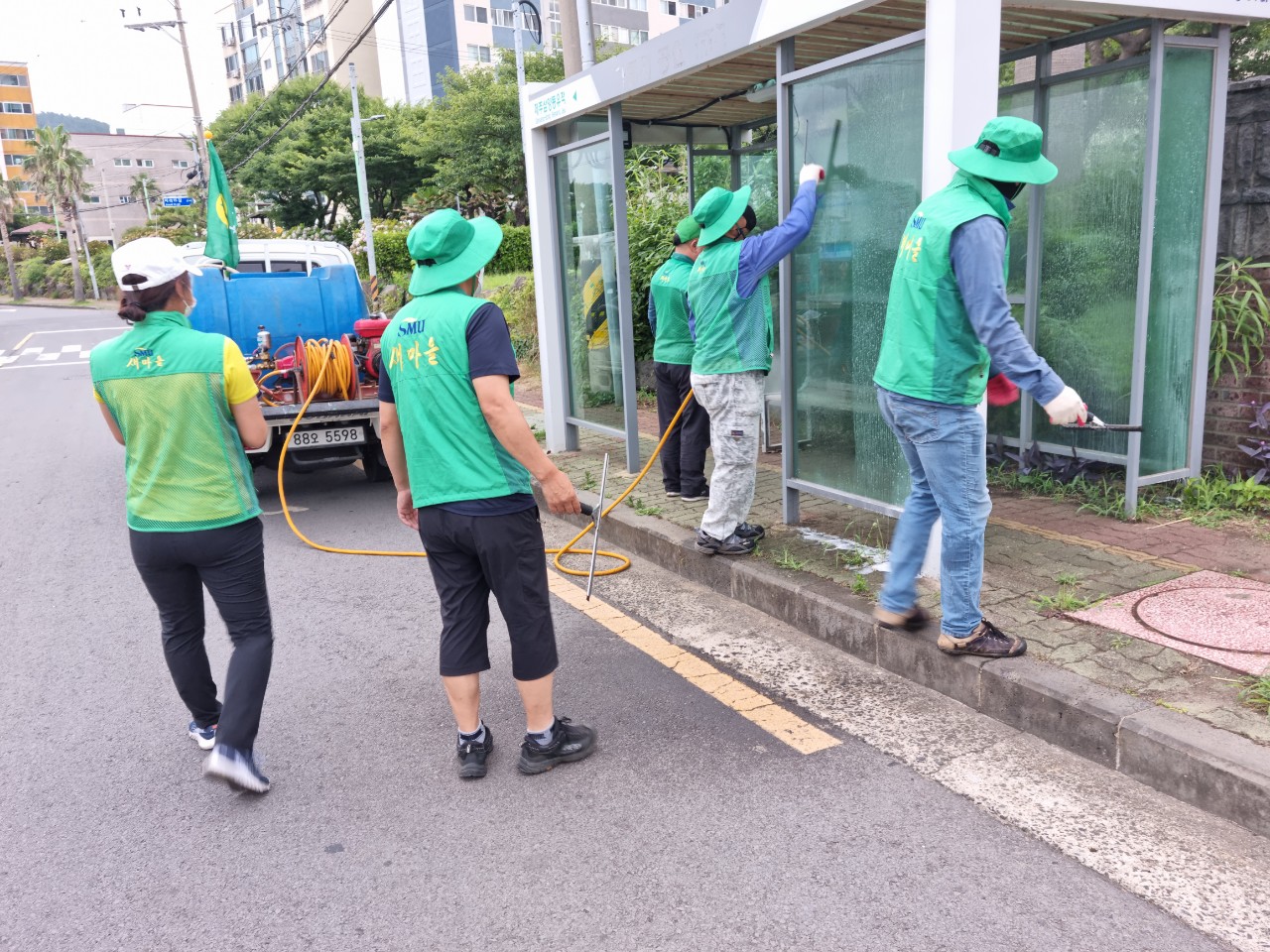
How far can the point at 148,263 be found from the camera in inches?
128

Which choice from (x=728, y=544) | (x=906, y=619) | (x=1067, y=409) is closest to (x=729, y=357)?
(x=728, y=544)

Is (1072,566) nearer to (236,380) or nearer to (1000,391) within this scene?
(1000,391)

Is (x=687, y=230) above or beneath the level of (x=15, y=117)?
beneath

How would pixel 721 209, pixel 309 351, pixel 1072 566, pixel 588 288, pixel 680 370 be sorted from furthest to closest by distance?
pixel 588 288, pixel 309 351, pixel 680 370, pixel 721 209, pixel 1072 566

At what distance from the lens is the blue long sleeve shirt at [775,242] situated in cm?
478

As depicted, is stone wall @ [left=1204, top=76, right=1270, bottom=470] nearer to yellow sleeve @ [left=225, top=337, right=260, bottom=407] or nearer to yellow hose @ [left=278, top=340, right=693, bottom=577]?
yellow hose @ [left=278, top=340, right=693, bottom=577]

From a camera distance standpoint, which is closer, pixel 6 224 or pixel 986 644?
pixel 986 644

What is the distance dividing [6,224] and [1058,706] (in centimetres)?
7758

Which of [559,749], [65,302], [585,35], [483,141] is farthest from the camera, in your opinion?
[65,302]

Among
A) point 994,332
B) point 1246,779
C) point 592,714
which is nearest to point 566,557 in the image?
point 592,714

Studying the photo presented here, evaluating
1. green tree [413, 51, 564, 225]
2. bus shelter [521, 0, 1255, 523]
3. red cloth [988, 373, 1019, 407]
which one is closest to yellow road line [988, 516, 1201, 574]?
bus shelter [521, 0, 1255, 523]

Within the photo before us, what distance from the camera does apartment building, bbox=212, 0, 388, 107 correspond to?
61.0m

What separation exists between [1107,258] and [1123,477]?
1.29 m

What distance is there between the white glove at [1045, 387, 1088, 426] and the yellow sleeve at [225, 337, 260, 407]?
2665 millimetres
